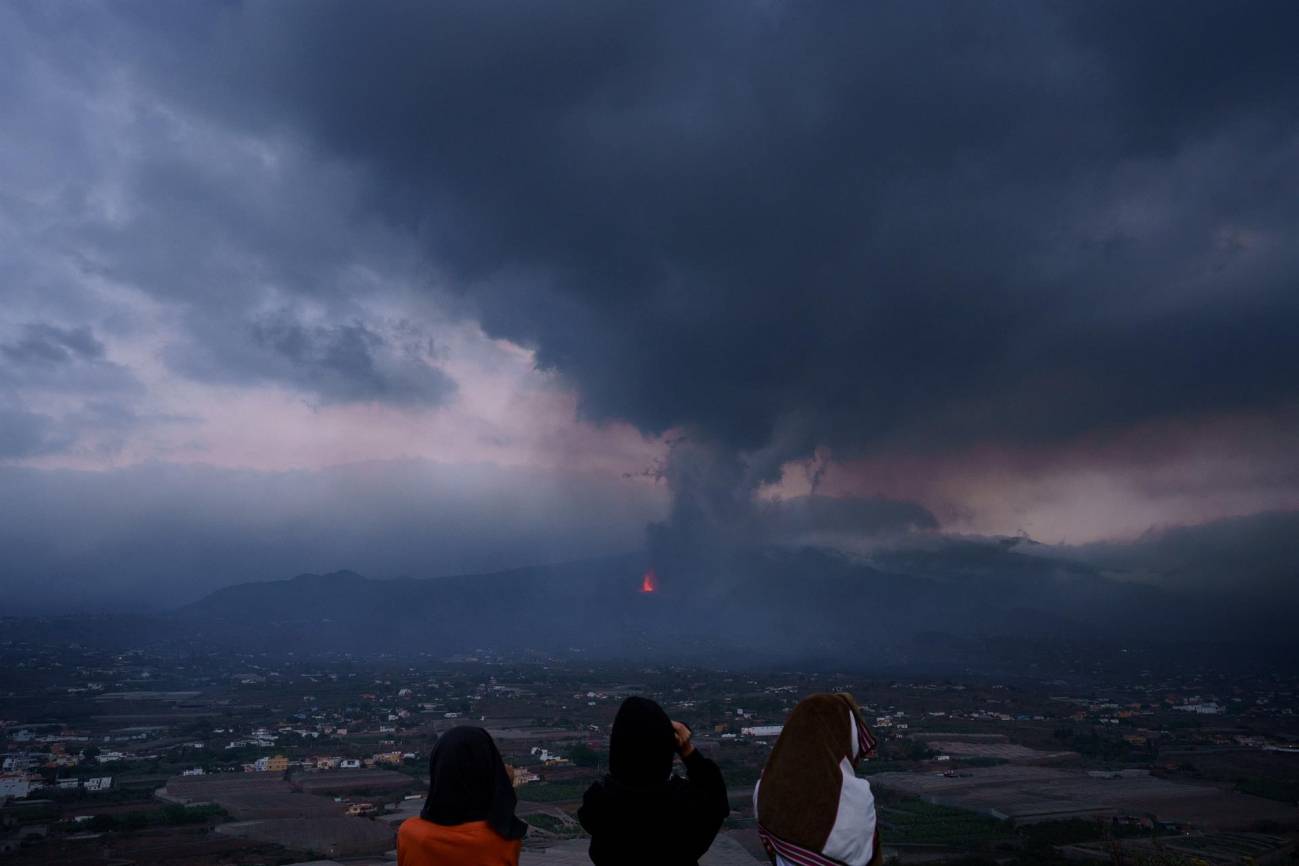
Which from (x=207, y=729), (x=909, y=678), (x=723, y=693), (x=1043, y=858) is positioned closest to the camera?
(x=1043, y=858)

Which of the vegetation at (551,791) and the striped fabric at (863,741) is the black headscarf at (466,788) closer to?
the striped fabric at (863,741)

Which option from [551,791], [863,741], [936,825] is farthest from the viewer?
[551,791]

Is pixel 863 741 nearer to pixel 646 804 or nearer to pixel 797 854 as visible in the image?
pixel 797 854

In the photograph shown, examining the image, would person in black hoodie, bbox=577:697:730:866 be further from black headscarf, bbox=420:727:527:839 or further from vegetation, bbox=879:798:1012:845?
vegetation, bbox=879:798:1012:845

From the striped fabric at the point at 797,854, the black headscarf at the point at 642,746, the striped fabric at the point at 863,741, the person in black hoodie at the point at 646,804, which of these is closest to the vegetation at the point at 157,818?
the person in black hoodie at the point at 646,804

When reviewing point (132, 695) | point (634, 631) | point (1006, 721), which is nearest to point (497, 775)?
point (1006, 721)

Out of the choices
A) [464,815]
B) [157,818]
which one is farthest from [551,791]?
[464,815]

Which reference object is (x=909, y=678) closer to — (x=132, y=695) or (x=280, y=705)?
(x=280, y=705)
